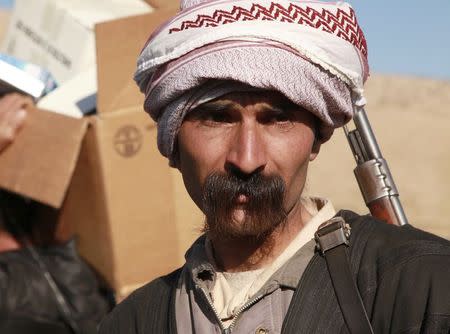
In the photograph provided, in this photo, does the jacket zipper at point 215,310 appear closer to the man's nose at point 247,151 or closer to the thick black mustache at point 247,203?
the thick black mustache at point 247,203

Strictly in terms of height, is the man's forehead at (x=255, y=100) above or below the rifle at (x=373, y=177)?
above

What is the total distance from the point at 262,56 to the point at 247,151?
0.23m

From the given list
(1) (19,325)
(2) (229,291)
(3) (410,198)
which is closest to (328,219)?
(2) (229,291)

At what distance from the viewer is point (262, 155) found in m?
2.46

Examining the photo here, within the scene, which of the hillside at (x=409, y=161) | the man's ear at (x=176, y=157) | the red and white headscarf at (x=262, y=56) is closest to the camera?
the red and white headscarf at (x=262, y=56)

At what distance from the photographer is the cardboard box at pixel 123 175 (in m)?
4.73

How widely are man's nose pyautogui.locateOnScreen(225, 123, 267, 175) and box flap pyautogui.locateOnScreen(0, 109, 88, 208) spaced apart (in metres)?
2.32

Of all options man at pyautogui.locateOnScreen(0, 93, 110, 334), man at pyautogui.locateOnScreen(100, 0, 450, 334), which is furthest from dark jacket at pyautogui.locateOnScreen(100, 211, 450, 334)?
man at pyautogui.locateOnScreen(0, 93, 110, 334)

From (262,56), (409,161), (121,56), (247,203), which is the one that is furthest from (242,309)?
(409,161)

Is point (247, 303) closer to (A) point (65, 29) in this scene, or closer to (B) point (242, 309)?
(B) point (242, 309)

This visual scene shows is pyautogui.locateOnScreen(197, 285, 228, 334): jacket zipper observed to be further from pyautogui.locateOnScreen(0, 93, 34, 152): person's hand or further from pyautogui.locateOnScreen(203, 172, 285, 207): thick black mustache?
pyautogui.locateOnScreen(0, 93, 34, 152): person's hand

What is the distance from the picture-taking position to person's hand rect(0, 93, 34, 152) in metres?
4.89

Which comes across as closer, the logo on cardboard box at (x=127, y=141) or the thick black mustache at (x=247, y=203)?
the thick black mustache at (x=247, y=203)

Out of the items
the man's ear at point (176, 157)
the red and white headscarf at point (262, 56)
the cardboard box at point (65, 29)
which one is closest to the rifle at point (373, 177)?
the red and white headscarf at point (262, 56)
